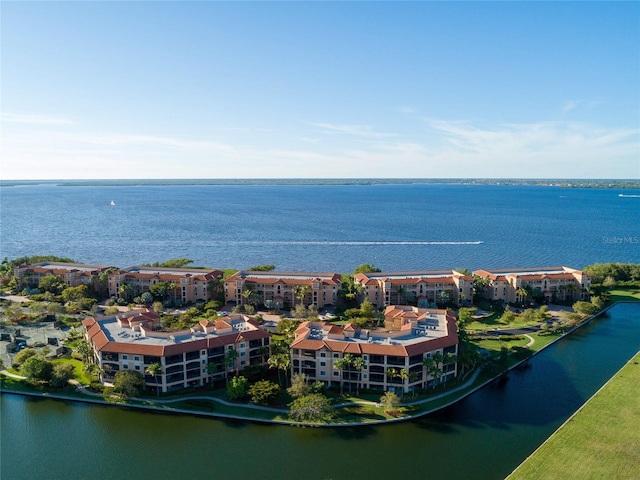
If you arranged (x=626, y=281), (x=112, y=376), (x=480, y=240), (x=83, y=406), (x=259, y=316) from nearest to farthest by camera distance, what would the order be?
1. (x=83, y=406)
2. (x=112, y=376)
3. (x=259, y=316)
4. (x=626, y=281)
5. (x=480, y=240)

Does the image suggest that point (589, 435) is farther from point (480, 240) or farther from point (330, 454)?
point (480, 240)

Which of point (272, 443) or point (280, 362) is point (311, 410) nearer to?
point (272, 443)

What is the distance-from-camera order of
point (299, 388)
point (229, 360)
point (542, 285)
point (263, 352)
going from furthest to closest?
1. point (542, 285)
2. point (263, 352)
3. point (229, 360)
4. point (299, 388)

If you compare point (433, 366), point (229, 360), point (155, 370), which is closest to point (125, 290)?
point (155, 370)

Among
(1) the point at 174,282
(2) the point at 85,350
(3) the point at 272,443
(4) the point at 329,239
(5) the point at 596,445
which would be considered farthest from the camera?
(4) the point at 329,239

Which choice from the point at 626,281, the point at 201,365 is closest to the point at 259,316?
the point at 201,365

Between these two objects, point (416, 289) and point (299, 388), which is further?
point (416, 289)

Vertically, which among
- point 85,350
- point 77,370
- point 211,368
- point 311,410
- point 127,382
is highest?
point 85,350

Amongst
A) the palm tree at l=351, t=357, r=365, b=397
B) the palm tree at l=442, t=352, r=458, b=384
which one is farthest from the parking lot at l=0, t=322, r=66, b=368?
the palm tree at l=442, t=352, r=458, b=384
